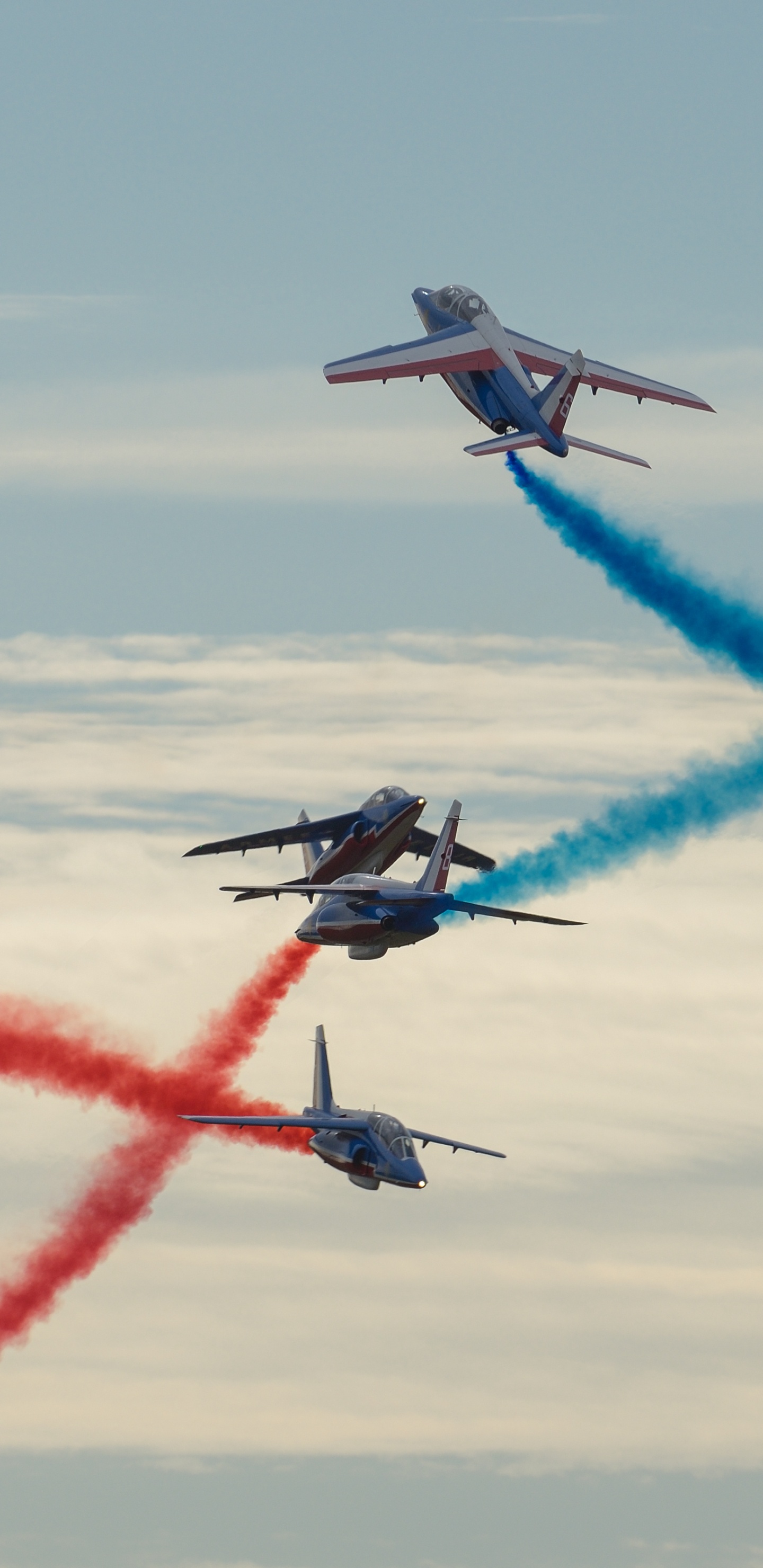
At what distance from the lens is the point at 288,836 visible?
91.6 meters

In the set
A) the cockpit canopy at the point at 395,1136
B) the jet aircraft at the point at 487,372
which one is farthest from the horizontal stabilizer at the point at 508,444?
the cockpit canopy at the point at 395,1136

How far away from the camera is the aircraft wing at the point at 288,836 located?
8925 centimetres

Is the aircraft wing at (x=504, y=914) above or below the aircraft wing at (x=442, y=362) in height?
below

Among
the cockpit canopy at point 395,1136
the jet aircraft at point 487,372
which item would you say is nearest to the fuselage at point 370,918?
the cockpit canopy at point 395,1136

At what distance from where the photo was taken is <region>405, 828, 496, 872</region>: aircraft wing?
3780 inches

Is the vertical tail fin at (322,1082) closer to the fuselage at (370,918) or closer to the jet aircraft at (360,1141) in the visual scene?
the jet aircraft at (360,1141)

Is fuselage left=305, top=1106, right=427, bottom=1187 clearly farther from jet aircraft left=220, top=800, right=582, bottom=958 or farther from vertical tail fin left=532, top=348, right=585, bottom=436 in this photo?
vertical tail fin left=532, top=348, right=585, bottom=436

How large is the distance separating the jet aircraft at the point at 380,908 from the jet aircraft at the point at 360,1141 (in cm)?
748

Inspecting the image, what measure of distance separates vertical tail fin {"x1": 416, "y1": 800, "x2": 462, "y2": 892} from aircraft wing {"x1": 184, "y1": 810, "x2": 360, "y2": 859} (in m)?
3.46

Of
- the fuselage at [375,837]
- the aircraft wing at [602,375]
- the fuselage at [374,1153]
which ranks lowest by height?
the fuselage at [374,1153]

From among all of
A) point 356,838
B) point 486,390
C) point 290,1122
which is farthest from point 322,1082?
point 486,390

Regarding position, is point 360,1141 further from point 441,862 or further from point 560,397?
point 560,397

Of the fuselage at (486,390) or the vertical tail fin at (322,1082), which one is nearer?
the fuselage at (486,390)

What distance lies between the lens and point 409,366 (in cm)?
9019
